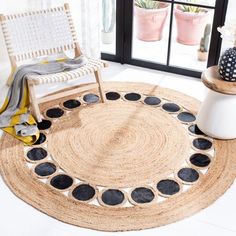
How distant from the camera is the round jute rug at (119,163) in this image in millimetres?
2330

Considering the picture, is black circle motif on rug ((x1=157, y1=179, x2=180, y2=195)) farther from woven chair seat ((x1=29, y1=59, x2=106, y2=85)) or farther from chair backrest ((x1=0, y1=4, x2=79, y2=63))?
chair backrest ((x1=0, y1=4, x2=79, y2=63))

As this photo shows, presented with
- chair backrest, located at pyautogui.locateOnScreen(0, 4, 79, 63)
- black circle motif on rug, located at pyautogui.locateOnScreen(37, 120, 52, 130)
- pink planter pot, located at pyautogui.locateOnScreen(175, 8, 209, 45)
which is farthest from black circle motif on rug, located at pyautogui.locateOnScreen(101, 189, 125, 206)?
pink planter pot, located at pyautogui.locateOnScreen(175, 8, 209, 45)

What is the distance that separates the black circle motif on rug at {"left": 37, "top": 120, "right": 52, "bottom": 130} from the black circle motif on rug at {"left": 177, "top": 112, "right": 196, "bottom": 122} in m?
0.97

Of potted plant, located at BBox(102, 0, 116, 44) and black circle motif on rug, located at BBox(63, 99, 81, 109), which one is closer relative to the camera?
black circle motif on rug, located at BBox(63, 99, 81, 109)

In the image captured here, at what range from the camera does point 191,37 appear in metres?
4.00

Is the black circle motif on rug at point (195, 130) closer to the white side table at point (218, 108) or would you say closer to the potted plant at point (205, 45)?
the white side table at point (218, 108)

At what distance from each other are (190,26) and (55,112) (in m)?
1.60

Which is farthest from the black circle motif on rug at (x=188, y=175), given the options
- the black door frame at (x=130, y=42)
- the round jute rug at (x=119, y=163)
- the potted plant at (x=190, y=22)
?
the potted plant at (x=190, y=22)

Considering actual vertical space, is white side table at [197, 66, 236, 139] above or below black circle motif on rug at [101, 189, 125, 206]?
above

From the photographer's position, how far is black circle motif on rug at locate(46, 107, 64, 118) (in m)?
3.14

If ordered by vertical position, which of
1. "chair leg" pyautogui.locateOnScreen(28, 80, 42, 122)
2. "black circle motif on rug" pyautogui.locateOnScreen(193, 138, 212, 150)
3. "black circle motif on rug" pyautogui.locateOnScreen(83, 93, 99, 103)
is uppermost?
"chair leg" pyautogui.locateOnScreen(28, 80, 42, 122)

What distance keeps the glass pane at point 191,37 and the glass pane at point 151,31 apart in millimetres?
103

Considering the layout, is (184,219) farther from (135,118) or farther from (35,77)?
(35,77)

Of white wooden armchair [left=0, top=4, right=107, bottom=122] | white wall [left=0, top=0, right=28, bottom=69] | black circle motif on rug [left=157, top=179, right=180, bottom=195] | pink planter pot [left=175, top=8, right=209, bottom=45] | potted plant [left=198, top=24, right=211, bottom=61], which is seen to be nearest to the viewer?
black circle motif on rug [left=157, top=179, right=180, bottom=195]
